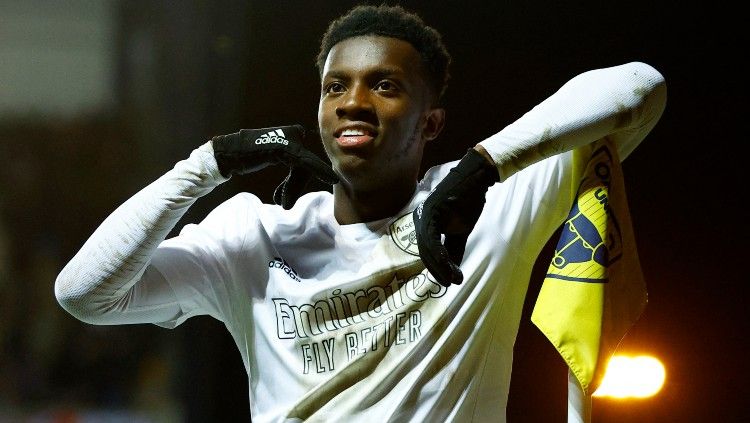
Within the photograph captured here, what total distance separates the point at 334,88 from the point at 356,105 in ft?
0.25

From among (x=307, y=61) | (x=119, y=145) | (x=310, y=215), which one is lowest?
(x=310, y=215)

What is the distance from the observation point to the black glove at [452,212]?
1.19 meters

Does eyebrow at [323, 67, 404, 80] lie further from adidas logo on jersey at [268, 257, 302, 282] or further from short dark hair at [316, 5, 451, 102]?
adidas logo on jersey at [268, 257, 302, 282]

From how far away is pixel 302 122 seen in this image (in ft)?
7.07

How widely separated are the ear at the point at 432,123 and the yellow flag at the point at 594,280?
0.93 ft

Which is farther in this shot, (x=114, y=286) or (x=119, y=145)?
(x=119, y=145)

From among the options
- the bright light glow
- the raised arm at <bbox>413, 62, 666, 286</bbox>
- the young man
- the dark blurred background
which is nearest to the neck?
the young man

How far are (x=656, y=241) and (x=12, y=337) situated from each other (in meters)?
1.39

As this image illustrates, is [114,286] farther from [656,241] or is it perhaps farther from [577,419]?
[656,241]

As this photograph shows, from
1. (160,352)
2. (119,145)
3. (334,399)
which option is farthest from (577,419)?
(119,145)

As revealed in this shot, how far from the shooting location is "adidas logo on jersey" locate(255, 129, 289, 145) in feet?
4.48

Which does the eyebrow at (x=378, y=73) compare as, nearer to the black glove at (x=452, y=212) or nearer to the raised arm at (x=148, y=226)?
the raised arm at (x=148, y=226)

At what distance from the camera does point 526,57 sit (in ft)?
7.17

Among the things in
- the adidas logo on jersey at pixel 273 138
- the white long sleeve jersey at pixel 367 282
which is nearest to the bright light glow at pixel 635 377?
the white long sleeve jersey at pixel 367 282
